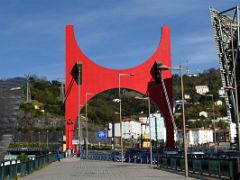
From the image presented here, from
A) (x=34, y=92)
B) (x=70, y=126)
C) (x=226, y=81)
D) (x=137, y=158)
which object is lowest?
(x=137, y=158)

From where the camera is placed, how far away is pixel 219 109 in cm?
15200

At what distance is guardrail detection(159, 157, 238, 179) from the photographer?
18.5 metres

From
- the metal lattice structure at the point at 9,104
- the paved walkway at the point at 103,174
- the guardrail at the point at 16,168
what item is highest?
the metal lattice structure at the point at 9,104

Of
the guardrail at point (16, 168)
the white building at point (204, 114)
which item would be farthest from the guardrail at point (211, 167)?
the white building at point (204, 114)

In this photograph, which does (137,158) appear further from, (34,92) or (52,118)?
(34,92)

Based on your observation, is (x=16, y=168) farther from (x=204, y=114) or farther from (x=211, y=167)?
(x=204, y=114)

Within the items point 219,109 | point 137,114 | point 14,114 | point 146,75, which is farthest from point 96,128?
point 14,114

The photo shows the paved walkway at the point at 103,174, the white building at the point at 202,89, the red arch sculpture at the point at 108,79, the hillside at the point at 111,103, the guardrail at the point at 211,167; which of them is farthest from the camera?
the white building at the point at 202,89

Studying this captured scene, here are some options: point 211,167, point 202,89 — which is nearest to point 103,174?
point 211,167

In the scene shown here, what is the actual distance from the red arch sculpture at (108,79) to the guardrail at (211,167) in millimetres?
27021

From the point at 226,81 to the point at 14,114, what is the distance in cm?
4450

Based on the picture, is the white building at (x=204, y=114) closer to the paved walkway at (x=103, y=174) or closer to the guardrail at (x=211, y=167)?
the paved walkway at (x=103, y=174)

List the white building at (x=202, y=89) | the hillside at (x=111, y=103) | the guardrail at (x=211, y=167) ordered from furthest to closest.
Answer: the white building at (x=202, y=89) → the hillside at (x=111, y=103) → the guardrail at (x=211, y=167)

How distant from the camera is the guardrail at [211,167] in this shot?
18500 mm
